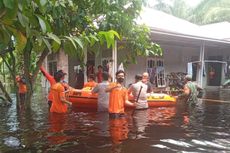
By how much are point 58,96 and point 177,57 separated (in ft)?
42.5

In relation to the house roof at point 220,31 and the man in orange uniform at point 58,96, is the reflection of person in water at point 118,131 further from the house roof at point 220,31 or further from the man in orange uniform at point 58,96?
the house roof at point 220,31

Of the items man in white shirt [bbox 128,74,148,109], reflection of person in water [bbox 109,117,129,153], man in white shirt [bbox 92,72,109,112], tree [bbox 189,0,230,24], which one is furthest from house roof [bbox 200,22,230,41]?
reflection of person in water [bbox 109,117,129,153]

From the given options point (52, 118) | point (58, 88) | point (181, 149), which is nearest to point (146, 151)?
point (181, 149)

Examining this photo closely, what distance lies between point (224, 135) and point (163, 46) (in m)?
12.3

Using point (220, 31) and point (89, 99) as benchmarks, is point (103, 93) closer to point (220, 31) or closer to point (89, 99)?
point (89, 99)

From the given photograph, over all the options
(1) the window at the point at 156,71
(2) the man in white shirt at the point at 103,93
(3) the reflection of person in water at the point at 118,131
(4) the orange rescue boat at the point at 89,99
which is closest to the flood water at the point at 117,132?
(3) the reflection of person in water at the point at 118,131

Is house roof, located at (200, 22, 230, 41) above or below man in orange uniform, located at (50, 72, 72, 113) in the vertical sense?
above

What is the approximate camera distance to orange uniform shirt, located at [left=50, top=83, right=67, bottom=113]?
8.29m

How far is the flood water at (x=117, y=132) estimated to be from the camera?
605 cm

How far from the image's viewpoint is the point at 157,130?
7734 mm

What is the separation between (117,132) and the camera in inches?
290

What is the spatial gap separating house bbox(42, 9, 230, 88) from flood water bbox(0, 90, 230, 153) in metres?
5.68

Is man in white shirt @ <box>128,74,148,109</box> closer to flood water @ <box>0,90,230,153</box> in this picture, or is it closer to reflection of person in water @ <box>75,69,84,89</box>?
flood water @ <box>0,90,230,153</box>

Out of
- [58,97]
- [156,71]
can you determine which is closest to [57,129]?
[58,97]
